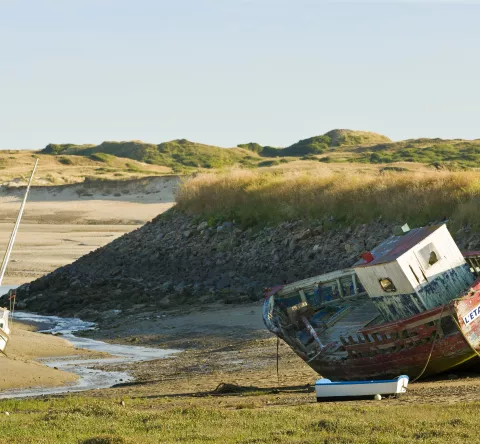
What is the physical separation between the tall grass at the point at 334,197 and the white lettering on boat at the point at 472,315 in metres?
13.9

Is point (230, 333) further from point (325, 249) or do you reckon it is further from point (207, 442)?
point (207, 442)

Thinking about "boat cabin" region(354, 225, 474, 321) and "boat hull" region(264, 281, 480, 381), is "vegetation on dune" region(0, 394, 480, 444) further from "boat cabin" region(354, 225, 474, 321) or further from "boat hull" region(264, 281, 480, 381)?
"boat cabin" region(354, 225, 474, 321)

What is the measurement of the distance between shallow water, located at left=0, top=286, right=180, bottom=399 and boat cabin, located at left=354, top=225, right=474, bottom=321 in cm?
633

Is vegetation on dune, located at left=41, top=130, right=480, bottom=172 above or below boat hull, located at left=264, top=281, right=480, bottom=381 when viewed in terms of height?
above

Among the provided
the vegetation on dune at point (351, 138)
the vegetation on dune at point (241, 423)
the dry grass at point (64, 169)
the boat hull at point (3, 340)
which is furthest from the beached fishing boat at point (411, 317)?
the vegetation on dune at point (351, 138)

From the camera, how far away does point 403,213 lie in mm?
36312

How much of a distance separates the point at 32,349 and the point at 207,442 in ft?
50.9

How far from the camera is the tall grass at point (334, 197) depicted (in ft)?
117

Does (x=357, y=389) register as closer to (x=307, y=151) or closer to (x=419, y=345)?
(x=419, y=345)

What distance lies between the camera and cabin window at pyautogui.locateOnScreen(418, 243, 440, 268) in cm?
2030

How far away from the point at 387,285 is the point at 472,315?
177cm

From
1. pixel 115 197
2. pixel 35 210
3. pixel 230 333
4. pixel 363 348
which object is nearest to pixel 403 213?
pixel 230 333

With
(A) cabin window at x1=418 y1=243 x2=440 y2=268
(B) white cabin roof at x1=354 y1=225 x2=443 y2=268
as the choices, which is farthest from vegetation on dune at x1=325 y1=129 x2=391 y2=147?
(A) cabin window at x1=418 y1=243 x2=440 y2=268

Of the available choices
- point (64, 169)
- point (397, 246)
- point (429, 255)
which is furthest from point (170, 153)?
point (429, 255)
